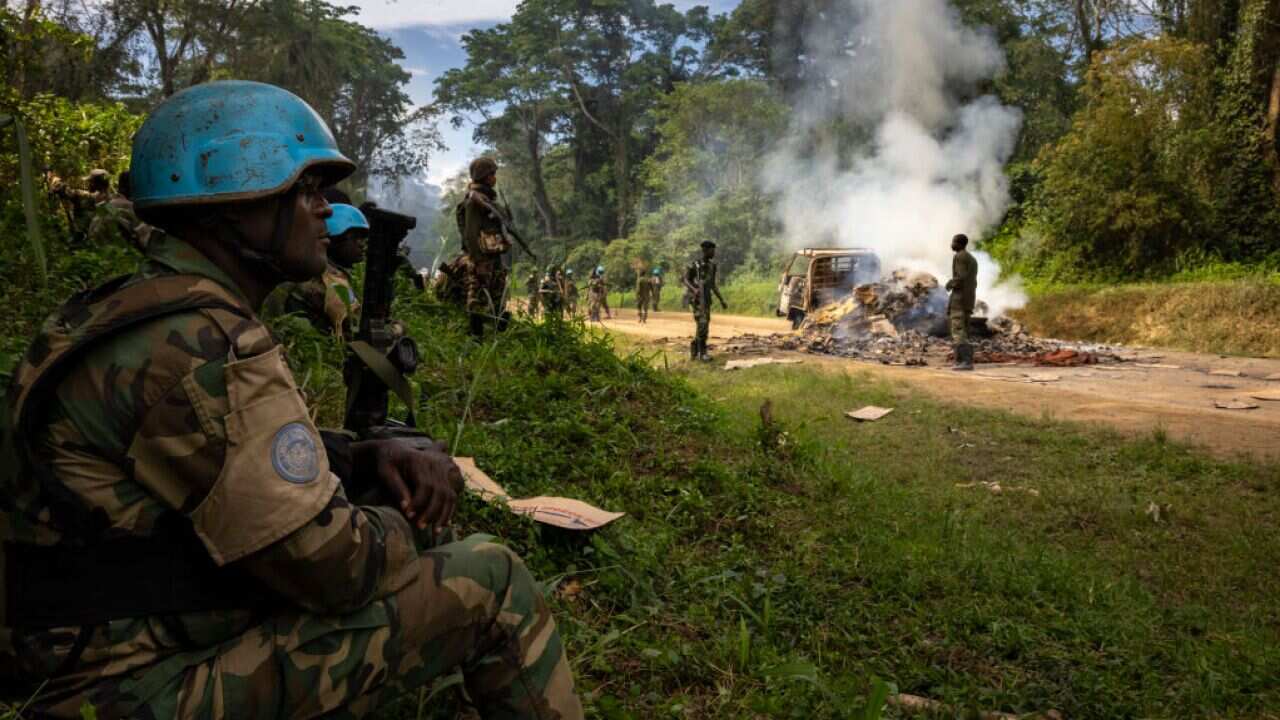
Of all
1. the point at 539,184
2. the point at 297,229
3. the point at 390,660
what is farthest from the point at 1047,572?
the point at 539,184

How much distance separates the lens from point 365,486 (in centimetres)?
174

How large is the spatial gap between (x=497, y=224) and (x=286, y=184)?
585 cm

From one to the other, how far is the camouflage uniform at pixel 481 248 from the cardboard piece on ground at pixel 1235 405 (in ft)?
22.5

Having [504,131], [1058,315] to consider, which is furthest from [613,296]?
[1058,315]

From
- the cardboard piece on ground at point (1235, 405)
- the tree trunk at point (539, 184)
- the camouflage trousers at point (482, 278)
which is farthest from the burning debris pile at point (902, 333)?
the tree trunk at point (539, 184)

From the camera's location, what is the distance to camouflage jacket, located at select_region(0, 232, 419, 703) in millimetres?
1244

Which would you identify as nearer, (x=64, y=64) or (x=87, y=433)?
(x=87, y=433)

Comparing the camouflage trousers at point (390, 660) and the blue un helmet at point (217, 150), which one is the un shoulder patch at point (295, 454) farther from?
the blue un helmet at point (217, 150)

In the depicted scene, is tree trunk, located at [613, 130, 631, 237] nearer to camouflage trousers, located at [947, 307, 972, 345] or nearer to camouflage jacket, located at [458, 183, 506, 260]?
camouflage trousers, located at [947, 307, 972, 345]

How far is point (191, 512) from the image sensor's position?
4.14ft

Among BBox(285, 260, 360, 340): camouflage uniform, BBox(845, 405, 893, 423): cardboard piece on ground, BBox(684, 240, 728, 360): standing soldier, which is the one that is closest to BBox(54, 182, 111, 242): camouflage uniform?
BBox(285, 260, 360, 340): camouflage uniform

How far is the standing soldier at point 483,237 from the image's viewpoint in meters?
7.23

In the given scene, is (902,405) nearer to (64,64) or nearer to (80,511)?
(80,511)

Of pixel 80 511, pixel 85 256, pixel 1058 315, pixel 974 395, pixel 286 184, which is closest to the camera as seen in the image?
pixel 80 511
